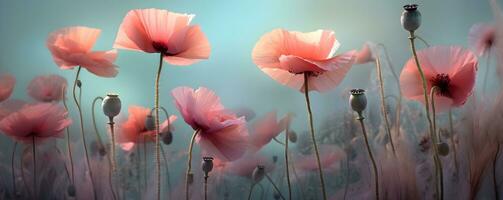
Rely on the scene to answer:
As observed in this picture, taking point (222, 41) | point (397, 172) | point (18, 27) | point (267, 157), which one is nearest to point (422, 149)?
point (397, 172)

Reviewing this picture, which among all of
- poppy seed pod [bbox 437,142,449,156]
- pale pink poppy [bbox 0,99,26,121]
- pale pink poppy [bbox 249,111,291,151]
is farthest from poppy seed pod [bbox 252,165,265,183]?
pale pink poppy [bbox 0,99,26,121]

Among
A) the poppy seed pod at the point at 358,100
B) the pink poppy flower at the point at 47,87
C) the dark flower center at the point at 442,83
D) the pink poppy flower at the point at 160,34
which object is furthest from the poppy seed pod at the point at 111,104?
the dark flower center at the point at 442,83

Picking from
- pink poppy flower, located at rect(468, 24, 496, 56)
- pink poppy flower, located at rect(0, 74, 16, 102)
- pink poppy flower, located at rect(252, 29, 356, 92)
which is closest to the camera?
pink poppy flower, located at rect(252, 29, 356, 92)

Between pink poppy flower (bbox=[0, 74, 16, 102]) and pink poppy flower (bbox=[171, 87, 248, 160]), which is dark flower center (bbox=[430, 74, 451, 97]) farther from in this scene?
pink poppy flower (bbox=[0, 74, 16, 102])

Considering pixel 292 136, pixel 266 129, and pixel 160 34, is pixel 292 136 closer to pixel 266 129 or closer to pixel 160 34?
pixel 266 129

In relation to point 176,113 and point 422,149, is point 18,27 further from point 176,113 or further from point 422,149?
point 422,149

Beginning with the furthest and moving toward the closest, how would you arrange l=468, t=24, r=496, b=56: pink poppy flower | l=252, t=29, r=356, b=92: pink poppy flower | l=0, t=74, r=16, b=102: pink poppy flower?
l=0, t=74, r=16, b=102: pink poppy flower
l=468, t=24, r=496, b=56: pink poppy flower
l=252, t=29, r=356, b=92: pink poppy flower

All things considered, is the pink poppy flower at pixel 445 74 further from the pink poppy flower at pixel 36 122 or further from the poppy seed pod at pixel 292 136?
the pink poppy flower at pixel 36 122
